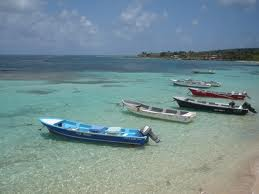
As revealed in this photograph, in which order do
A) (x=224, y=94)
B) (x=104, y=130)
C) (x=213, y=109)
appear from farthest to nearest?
(x=224, y=94) < (x=213, y=109) < (x=104, y=130)

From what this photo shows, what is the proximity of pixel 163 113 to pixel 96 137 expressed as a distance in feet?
26.5

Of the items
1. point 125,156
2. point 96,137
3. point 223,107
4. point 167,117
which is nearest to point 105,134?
point 96,137

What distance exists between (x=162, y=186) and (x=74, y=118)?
1449 centimetres

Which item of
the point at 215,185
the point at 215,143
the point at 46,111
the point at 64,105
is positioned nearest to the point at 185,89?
the point at 64,105

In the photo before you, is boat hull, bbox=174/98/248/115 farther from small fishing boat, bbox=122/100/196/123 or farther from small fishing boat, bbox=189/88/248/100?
small fishing boat, bbox=189/88/248/100

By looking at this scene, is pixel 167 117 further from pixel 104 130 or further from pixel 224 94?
pixel 224 94

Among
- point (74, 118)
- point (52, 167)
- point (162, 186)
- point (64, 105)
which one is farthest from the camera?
point (64, 105)

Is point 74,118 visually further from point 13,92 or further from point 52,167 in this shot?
point 13,92

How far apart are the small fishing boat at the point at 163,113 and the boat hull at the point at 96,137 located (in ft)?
22.1

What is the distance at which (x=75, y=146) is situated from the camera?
1973 cm

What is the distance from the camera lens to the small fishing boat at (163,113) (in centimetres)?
2566

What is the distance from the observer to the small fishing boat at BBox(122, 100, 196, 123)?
25.7 metres

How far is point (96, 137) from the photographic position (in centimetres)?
2005

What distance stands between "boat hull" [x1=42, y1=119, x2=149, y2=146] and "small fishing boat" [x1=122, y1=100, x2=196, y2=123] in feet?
22.1
